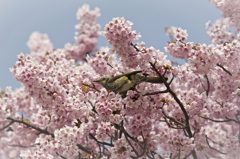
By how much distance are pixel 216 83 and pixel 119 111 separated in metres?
3.08

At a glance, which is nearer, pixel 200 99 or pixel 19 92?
pixel 200 99

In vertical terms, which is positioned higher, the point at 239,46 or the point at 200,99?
the point at 239,46

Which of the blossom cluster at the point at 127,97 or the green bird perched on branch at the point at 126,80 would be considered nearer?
the green bird perched on branch at the point at 126,80

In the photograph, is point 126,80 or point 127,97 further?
point 127,97

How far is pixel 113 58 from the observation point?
248 inches

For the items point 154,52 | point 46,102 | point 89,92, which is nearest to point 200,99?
point 154,52

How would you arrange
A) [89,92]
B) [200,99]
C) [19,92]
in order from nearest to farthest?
1. [89,92]
2. [200,99]
3. [19,92]

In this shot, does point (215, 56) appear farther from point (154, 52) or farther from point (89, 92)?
point (89, 92)

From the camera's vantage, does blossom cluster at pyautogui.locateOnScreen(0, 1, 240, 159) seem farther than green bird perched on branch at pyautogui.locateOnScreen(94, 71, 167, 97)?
Yes

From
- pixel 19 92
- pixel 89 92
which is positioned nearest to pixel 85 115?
pixel 89 92

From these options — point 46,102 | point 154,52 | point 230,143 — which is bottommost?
point 230,143

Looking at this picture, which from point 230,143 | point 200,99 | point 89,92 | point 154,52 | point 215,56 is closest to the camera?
point 154,52

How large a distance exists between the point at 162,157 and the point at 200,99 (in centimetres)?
195

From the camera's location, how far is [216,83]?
7.31 m
